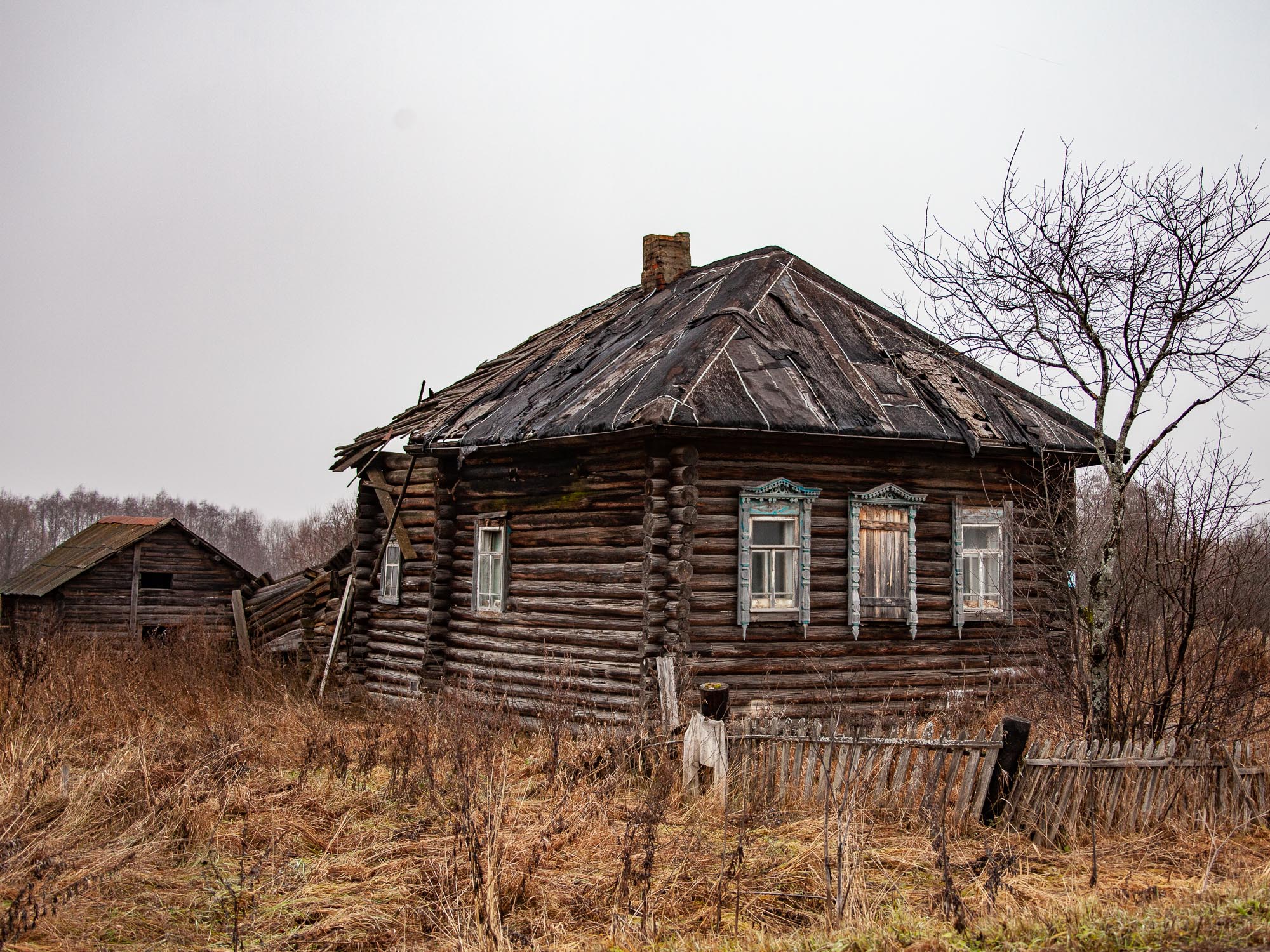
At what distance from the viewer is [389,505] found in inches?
642

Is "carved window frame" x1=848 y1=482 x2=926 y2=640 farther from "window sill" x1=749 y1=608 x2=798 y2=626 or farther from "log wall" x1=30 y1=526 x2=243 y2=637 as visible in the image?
"log wall" x1=30 y1=526 x2=243 y2=637

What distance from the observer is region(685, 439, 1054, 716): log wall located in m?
11.7

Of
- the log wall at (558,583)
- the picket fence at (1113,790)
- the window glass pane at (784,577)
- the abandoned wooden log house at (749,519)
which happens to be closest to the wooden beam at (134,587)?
the abandoned wooden log house at (749,519)

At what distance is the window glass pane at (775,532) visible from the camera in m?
12.1

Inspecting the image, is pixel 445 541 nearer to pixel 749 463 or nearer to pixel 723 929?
pixel 749 463

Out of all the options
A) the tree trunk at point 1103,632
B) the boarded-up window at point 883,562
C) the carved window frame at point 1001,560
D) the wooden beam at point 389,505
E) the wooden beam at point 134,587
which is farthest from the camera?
the wooden beam at point 134,587

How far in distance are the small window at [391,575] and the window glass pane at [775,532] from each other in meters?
6.32

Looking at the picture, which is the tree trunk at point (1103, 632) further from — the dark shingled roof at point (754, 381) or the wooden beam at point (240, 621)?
the wooden beam at point (240, 621)

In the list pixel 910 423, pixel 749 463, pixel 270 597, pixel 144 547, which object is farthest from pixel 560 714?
pixel 144 547

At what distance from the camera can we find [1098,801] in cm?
708

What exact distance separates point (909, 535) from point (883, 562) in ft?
1.49

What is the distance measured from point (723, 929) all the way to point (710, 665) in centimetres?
597

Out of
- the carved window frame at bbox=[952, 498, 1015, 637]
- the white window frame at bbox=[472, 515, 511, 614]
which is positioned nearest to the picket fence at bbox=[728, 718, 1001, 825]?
the carved window frame at bbox=[952, 498, 1015, 637]

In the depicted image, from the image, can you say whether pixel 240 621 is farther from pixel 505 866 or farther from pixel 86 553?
pixel 505 866
